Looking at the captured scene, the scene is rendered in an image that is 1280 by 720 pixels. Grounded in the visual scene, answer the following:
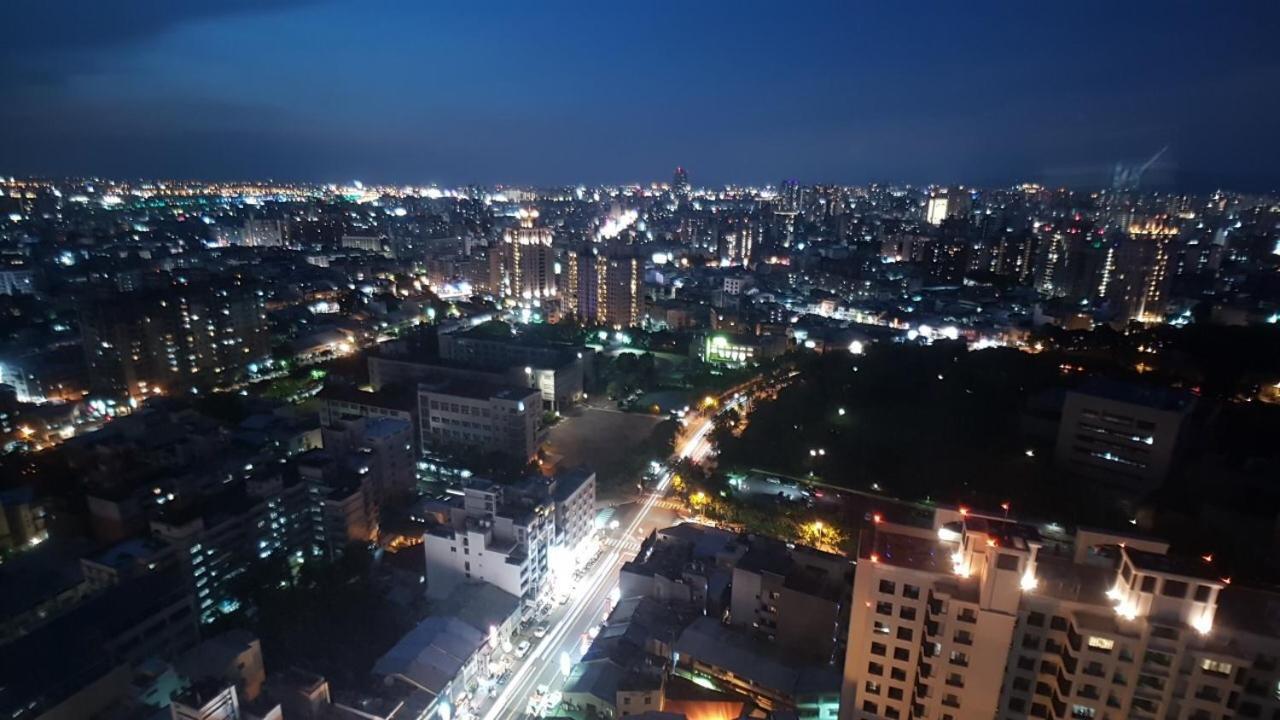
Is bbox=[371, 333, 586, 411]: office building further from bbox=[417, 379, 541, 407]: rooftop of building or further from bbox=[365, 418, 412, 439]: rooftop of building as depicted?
bbox=[365, 418, 412, 439]: rooftop of building

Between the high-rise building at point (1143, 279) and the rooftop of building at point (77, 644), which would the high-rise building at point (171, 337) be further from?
the high-rise building at point (1143, 279)

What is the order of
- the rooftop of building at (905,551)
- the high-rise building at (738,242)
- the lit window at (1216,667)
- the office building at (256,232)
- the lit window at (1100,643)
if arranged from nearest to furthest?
1. the lit window at (1216,667)
2. the lit window at (1100,643)
3. the rooftop of building at (905,551)
4. the high-rise building at (738,242)
5. the office building at (256,232)

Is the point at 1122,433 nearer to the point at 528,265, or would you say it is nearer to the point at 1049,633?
the point at 1049,633

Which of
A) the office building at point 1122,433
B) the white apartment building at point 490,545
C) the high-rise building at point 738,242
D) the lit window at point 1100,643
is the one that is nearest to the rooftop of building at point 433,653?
the white apartment building at point 490,545

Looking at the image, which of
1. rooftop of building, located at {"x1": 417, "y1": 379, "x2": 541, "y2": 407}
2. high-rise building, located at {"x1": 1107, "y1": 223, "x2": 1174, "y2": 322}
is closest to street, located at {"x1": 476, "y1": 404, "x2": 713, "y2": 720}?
rooftop of building, located at {"x1": 417, "y1": 379, "x2": 541, "y2": 407}

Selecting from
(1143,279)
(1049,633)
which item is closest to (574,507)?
(1049,633)
